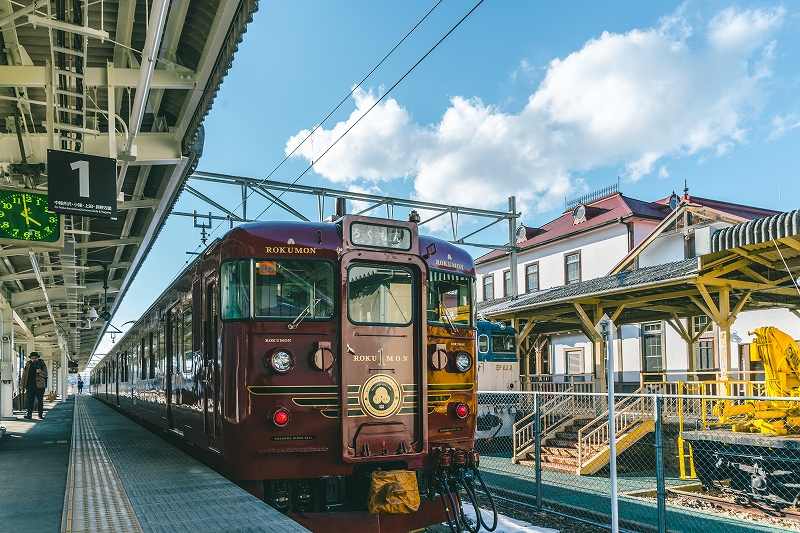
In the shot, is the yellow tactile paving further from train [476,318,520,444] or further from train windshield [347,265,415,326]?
train [476,318,520,444]

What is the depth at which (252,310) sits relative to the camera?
5898mm

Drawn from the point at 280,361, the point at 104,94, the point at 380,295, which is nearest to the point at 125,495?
the point at 280,361

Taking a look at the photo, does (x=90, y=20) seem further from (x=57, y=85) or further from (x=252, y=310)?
(x=252, y=310)

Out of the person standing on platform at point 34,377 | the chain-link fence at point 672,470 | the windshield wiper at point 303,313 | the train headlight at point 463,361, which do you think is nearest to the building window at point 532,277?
the chain-link fence at point 672,470

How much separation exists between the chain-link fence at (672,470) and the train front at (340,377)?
8.65 feet

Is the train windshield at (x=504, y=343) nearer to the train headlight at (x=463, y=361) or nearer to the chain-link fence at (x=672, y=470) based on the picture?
the chain-link fence at (x=672, y=470)

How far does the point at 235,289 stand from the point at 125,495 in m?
1.87

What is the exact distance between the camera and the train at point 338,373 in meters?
5.85

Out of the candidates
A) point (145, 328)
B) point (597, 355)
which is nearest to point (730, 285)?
point (597, 355)

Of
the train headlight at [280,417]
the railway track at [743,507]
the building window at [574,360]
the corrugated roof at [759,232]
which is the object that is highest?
the corrugated roof at [759,232]

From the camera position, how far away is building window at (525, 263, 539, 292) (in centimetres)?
3136

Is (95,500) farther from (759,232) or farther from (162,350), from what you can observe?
(759,232)

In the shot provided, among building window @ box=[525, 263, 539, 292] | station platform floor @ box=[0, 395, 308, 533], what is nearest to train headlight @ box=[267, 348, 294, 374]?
station platform floor @ box=[0, 395, 308, 533]

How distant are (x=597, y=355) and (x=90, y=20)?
52.0 feet
